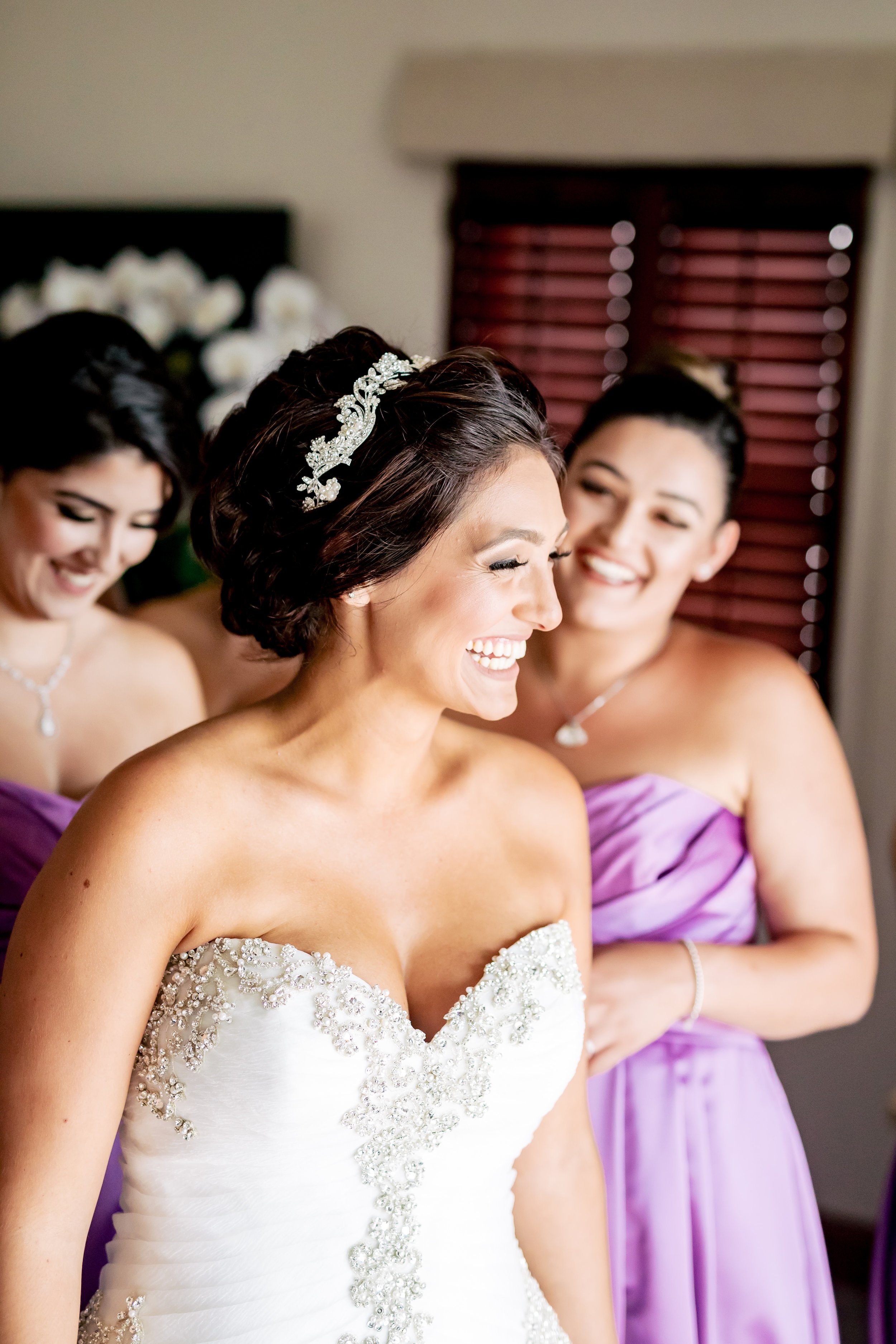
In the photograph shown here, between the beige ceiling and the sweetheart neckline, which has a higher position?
the beige ceiling

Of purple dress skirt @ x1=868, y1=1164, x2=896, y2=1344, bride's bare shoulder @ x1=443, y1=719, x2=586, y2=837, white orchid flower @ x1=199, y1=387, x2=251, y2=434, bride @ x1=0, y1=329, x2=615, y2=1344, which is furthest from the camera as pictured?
white orchid flower @ x1=199, y1=387, x2=251, y2=434

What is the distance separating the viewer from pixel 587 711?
2.08 m

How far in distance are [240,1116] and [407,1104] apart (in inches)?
6.7

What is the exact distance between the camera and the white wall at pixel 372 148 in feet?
10.7

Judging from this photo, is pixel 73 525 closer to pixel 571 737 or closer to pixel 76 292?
pixel 571 737

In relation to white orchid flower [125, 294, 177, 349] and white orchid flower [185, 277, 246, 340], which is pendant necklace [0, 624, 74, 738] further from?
white orchid flower [185, 277, 246, 340]

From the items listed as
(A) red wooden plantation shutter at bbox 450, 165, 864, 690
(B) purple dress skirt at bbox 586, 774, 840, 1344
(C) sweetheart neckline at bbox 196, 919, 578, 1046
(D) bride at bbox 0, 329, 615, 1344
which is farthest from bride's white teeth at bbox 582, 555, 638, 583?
(A) red wooden plantation shutter at bbox 450, 165, 864, 690

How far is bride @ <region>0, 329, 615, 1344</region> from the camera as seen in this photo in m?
1.15

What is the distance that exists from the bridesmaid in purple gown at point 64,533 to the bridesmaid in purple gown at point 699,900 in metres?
0.68

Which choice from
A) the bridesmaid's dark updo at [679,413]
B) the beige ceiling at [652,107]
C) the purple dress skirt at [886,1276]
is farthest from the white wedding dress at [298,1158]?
the beige ceiling at [652,107]

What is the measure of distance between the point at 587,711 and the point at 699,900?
37 cm

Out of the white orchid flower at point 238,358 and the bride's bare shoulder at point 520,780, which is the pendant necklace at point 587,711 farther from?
the white orchid flower at point 238,358

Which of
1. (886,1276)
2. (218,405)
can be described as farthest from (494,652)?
(218,405)

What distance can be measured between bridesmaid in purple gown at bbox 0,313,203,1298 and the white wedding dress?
58 centimetres
